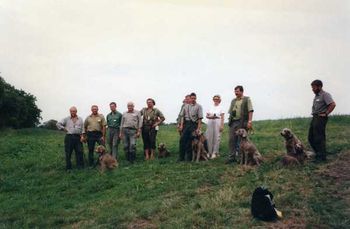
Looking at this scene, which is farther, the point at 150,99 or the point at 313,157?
the point at 150,99

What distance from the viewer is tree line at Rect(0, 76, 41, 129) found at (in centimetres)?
4944

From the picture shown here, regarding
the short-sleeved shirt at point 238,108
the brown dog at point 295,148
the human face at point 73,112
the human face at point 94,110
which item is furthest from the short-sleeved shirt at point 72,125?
the brown dog at point 295,148

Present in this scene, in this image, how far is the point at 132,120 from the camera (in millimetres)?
17469

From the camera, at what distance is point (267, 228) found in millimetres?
9609

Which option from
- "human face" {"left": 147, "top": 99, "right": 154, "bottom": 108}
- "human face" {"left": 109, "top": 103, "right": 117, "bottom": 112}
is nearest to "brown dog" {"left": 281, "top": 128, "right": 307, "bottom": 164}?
"human face" {"left": 147, "top": 99, "right": 154, "bottom": 108}

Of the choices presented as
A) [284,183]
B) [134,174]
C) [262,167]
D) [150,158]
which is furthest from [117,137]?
[284,183]

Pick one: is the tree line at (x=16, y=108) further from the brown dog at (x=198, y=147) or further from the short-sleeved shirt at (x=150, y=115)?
the brown dog at (x=198, y=147)

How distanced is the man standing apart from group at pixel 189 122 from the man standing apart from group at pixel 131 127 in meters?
1.77

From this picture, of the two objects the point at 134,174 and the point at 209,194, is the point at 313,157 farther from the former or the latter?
the point at 134,174

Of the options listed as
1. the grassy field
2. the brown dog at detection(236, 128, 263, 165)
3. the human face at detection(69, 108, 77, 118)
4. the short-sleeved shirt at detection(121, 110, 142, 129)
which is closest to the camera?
the grassy field

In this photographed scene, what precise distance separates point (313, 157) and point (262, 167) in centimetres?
179

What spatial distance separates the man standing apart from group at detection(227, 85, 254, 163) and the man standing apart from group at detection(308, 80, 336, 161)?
2.05 m

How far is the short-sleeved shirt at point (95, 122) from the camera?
694 inches

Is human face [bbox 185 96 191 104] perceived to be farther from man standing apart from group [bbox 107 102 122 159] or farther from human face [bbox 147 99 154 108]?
man standing apart from group [bbox 107 102 122 159]
